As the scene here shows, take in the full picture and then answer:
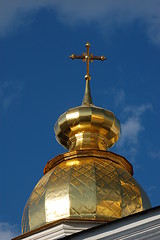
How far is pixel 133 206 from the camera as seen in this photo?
1834cm

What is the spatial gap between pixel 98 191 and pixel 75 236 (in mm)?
5676

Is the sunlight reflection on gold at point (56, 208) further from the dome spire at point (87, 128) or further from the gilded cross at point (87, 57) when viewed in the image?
the gilded cross at point (87, 57)

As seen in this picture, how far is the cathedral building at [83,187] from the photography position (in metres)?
17.7

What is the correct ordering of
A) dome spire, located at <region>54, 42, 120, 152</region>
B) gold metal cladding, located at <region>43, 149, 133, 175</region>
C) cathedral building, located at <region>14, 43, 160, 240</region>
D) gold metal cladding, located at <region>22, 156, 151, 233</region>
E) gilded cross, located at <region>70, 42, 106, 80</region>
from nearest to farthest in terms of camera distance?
cathedral building, located at <region>14, 43, 160, 240</region> < gold metal cladding, located at <region>22, 156, 151, 233</region> < gold metal cladding, located at <region>43, 149, 133, 175</region> < dome spire, located at <region>54, 42, 120, 152</region> < gilded cross, located at <region>70, 42, 106, 80</region>

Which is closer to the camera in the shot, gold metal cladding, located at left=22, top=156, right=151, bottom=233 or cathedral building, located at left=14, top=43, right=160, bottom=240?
cathedral building, located at left=14, top=43, right=160, bottom=240

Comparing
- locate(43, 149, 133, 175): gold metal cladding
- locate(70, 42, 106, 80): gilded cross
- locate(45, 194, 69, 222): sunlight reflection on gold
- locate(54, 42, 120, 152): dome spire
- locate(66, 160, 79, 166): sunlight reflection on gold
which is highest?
locate(70, 42, 106, 80): gilded cross

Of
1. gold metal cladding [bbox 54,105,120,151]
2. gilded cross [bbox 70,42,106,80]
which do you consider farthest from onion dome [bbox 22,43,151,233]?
gilded cross [bbox 70,42,106,80]

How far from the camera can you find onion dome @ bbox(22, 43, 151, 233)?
18.0 metres

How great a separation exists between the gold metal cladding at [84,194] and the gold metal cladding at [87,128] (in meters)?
1.26

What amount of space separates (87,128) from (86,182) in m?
2.68

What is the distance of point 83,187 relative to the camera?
18328mm

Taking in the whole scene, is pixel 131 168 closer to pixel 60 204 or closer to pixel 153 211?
pixel 60 204

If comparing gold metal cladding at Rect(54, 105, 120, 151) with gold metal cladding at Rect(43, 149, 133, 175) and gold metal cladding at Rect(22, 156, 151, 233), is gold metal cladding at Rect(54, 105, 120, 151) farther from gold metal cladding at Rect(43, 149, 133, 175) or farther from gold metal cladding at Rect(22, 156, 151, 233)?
gold metal cladding at Rect(22, 156, 151, 233)

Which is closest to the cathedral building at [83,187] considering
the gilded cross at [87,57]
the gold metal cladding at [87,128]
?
the gold metal cladding at [87,128]
